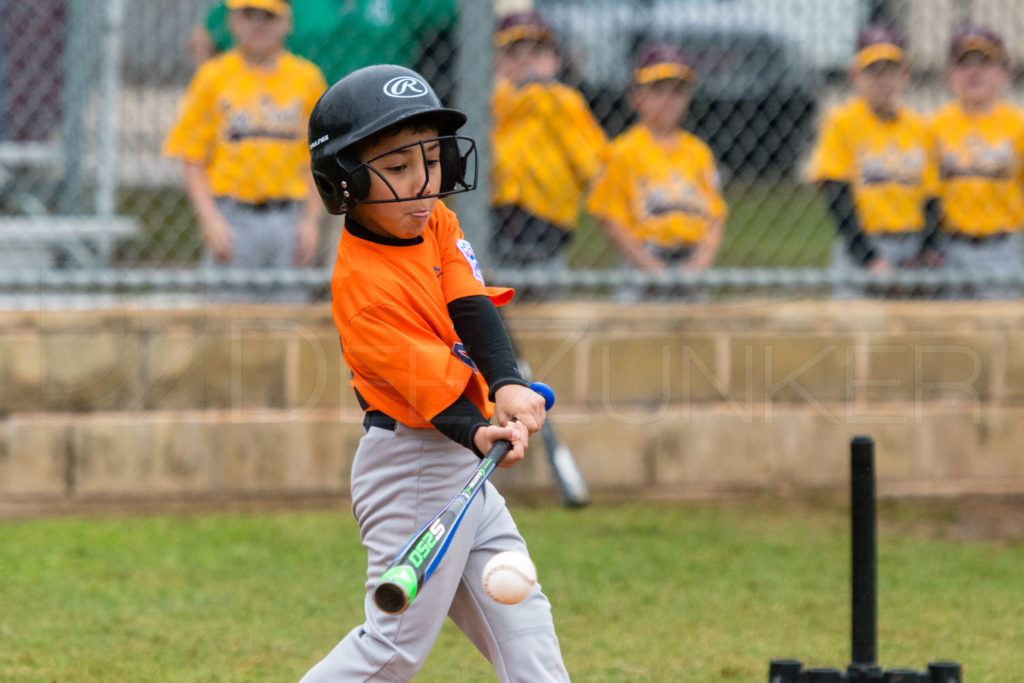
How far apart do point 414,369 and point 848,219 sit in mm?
4071

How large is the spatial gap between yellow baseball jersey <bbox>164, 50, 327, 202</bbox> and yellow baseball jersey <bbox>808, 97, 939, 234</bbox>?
2334 mm

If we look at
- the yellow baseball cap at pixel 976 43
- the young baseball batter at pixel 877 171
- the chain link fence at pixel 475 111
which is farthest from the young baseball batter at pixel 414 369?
the yellow baseball cap at pixel 976 43

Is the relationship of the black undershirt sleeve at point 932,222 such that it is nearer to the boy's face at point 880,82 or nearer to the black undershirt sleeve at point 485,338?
the boy's face at point 880,82

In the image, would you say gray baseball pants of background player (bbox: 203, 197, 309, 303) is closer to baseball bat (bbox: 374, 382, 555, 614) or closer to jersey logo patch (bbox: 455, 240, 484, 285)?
jersey logo patch (bbox: 455, 240, 484, 285)

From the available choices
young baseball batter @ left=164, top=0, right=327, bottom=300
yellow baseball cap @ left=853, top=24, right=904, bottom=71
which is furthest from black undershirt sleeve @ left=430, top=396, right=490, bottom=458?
yellow baseball cap @ left=853, top=24, right=904, bottom=71

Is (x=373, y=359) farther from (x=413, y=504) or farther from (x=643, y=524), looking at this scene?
(x=643, y=524)

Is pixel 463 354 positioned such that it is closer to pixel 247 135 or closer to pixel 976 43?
pixel 247 135

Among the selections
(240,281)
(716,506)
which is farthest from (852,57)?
(240,281)

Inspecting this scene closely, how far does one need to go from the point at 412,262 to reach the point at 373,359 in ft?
0.74

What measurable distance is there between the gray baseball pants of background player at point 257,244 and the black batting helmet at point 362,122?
3.16 meters

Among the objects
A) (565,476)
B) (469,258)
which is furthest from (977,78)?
(469,258)

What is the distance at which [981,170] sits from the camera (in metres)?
6.22

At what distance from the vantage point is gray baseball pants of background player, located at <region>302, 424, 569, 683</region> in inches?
107

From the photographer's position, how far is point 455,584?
2.73m
